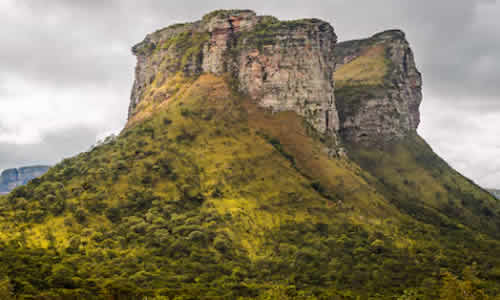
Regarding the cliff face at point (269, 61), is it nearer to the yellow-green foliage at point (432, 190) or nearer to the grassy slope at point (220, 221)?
the grassy slope at point (220, 221)

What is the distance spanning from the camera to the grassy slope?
9269 centimetres

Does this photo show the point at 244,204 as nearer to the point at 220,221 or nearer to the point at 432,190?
the point at 220,221

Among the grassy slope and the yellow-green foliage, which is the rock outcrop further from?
the yellow-green foliage

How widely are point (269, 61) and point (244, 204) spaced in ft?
244

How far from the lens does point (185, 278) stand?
93.0 metres

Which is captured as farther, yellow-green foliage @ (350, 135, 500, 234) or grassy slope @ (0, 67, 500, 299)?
yellow-green foliage @ (350, 135, 500, 234)

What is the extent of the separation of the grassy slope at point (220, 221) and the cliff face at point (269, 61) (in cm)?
913

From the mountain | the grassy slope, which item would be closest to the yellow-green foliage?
the mountain

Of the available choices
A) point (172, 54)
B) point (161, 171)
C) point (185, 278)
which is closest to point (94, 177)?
point (161, 171)

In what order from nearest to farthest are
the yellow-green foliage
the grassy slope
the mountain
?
the grassy slope
the mountain
the yellow-green foliage

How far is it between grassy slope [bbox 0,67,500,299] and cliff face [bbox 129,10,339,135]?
30.0ft

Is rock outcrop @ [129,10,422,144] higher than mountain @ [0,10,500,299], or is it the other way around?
rock outcrop @ [129,10,422,144]

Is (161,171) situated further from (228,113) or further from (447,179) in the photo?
(447,179)

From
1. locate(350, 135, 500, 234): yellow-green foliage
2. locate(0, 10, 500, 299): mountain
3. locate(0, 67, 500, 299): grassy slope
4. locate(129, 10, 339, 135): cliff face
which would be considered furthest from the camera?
locate(129, 10, 339, 135): cliff face
